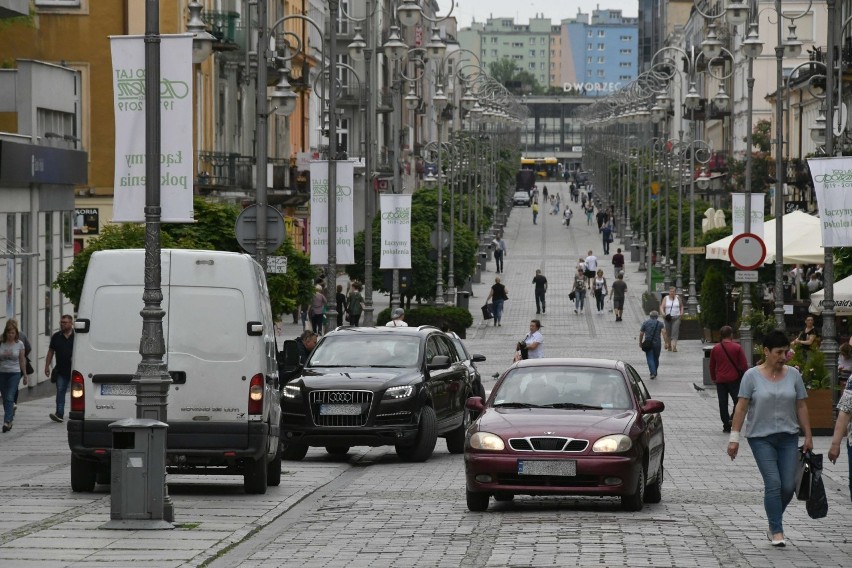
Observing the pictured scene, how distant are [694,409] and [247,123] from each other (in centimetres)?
3357

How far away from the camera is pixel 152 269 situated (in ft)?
50.3

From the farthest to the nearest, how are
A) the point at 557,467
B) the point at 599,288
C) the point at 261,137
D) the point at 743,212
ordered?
the point at 599,288 < the point at 743,212 < the point at 261,137 < the point at 557,467

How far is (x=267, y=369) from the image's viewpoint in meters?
17.7

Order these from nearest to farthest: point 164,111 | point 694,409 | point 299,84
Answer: point 164,111 < point 694,409 < point 299,84

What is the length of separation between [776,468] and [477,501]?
3.08 meters

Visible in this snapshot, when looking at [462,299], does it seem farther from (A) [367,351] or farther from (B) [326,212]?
(A) [367,351]

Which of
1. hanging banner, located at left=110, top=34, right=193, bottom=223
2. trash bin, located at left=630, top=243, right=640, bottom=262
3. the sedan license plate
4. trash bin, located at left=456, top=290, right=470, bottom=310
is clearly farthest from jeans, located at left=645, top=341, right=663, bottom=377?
trash bin, located at left=630, top=243, right=640, bottom=262

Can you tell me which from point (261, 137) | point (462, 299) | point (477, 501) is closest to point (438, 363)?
point (477, 501)

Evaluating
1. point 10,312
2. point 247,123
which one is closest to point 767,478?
point 10,312

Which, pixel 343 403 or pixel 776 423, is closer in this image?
pixel 776 423

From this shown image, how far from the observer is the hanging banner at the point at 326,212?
111ft

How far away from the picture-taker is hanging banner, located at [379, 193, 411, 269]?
128 ft

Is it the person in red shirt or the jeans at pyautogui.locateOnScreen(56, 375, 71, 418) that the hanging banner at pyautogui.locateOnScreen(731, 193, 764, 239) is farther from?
the jeans at pyautogui.locateOnScreen(56, 375, 71, 418)

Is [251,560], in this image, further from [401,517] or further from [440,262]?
[440,262]
